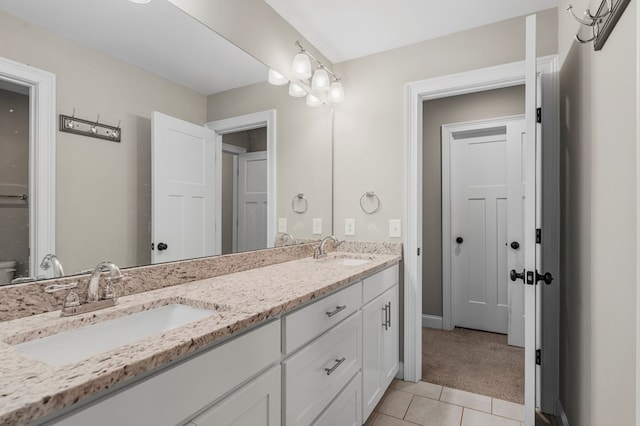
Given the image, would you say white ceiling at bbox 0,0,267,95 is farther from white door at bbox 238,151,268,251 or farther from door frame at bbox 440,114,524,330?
door frame at bbox 440,114,524,330

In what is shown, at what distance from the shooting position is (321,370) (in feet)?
4.33

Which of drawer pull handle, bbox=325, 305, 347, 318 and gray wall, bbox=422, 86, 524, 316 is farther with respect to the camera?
gray wall, bbox=422, 86, 524, 316

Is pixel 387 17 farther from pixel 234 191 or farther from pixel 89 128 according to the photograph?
pixel 89 128

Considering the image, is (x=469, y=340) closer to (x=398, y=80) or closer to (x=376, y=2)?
(x=398, y=80)

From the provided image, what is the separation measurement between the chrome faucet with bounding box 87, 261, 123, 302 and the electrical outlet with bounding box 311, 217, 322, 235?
1485 mm

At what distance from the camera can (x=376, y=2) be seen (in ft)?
6.46

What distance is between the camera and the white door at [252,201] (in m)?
1.86

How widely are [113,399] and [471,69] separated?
2.44 metres

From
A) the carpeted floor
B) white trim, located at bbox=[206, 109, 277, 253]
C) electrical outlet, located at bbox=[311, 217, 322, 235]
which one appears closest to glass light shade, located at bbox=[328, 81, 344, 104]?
white trim, located at bbox=[206, 109, 277, 253]

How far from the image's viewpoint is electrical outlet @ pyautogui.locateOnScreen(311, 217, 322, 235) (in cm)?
245

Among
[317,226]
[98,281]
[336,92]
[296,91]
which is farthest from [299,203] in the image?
[98,281]

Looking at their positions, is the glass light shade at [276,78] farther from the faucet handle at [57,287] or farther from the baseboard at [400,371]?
the baseboard at [400,371]

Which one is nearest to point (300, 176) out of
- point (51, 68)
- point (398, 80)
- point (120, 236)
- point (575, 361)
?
point (398, 80)

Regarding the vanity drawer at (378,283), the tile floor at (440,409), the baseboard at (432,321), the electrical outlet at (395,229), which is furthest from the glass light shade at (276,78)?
the baseboard at (432,321)
